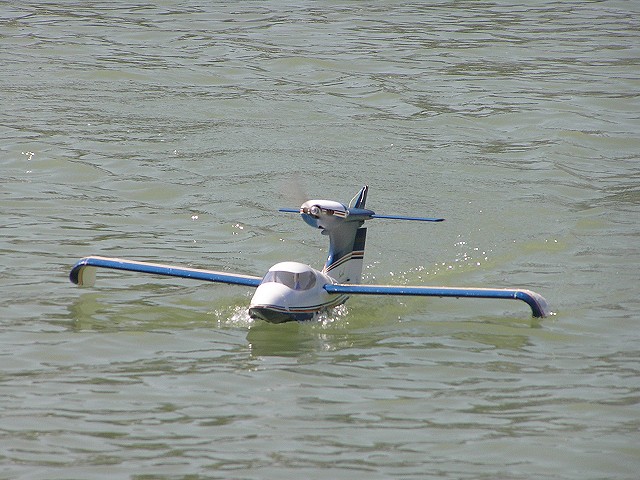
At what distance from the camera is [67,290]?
23.1 m

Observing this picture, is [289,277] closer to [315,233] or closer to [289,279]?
[289,279]

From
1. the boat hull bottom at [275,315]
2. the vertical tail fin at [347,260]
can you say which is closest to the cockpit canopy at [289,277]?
the boat hull bottom at [275,315]

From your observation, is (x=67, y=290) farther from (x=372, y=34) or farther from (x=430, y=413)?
(x=372, y=34)

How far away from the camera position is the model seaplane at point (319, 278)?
20.5 m

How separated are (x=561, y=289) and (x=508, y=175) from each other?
8.47m

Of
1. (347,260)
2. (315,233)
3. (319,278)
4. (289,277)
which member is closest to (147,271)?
(289,277)

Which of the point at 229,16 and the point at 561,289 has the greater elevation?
the point at 229,16

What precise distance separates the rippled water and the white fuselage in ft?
1.31

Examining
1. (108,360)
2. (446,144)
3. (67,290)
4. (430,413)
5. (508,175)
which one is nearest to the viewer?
(430,413)

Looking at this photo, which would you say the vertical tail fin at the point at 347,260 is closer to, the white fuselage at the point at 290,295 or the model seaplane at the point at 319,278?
the model seaplane at the point at 319,278

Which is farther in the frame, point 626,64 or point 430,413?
point 626,64

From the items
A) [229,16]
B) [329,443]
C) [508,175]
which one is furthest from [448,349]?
[229,16]

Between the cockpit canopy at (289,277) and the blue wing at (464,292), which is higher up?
the cockpit canopy at (289,277)

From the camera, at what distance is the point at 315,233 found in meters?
27.4
